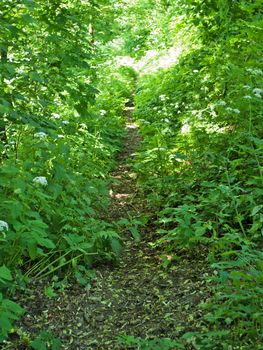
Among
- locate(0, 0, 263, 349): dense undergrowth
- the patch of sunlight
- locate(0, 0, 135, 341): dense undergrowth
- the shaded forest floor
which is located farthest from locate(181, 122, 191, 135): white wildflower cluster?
the patch of sunlight

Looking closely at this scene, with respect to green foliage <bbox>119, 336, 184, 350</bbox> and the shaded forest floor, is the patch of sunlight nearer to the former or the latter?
the shaded forest floor

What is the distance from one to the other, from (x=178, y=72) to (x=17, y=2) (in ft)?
21.9

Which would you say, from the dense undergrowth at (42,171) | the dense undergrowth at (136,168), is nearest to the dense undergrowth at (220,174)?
the dense undergrowth at (136,168)

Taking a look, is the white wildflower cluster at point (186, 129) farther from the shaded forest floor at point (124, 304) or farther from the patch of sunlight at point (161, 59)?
the patch of sunlight at point (161, 59)

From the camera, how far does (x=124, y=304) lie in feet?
12.7

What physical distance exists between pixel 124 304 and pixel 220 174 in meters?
2.16

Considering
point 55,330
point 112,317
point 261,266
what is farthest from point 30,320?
point 261,266

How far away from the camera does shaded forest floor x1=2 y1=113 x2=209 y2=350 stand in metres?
3.41

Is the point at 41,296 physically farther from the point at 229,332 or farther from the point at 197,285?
the point at 229,332

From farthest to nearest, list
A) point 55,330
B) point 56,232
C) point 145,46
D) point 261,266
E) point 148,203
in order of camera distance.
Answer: point 145,46
point 148,203
point 56,232
point 55,330
point 261,266

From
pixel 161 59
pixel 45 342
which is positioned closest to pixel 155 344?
pixel 45 342

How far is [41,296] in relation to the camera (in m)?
3.82

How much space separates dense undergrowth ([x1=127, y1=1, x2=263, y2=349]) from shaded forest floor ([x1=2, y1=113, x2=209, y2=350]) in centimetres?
19

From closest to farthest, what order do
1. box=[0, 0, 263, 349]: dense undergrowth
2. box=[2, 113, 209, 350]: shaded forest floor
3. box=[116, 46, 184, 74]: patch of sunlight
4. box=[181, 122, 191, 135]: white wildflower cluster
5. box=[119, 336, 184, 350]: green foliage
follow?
box=[119, 336, 184, 350]: green foliage → box=[0, 0, 263, 349]: dense undergrowth → box=[2, 113, 209, 350]: shaded forest floor → box=[181, 122, 191, 135]: white wildflower cluster → box=[116, 46, 184, 74]: patch of sunlight
